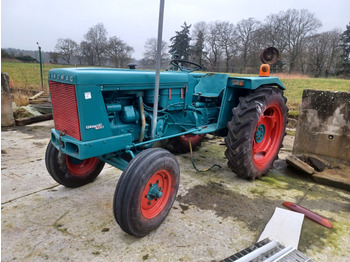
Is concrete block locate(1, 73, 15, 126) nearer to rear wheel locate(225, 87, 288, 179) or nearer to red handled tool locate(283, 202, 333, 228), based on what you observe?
rear wheel locate(225, 87, 288, 179)

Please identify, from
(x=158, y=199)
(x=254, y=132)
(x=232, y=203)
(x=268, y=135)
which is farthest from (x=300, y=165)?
(x=158, y=199)

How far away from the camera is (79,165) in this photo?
2.93 metres

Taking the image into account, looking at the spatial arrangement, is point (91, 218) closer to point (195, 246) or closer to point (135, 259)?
point (135, 259)

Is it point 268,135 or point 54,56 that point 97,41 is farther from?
point 268,135

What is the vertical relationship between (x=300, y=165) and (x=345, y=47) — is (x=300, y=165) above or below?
below

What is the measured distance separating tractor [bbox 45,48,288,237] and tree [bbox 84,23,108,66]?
20.3m

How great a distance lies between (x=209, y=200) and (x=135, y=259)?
1132mm

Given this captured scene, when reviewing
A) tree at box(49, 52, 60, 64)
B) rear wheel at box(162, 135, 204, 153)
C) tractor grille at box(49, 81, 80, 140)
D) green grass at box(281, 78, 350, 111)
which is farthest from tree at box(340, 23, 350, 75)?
tractor grille at box(49, 81, 80, 140)

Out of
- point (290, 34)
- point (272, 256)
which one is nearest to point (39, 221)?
point (272, 256)

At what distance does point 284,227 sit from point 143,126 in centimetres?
163

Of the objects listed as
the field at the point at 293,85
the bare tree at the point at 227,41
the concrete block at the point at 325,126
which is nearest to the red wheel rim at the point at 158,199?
the concrete block at the point at 325,126

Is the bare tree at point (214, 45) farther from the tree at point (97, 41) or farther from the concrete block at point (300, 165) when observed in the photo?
the concrete block at point (300, 165)

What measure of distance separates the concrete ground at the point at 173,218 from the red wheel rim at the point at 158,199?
17 cm

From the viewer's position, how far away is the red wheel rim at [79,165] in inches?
110
